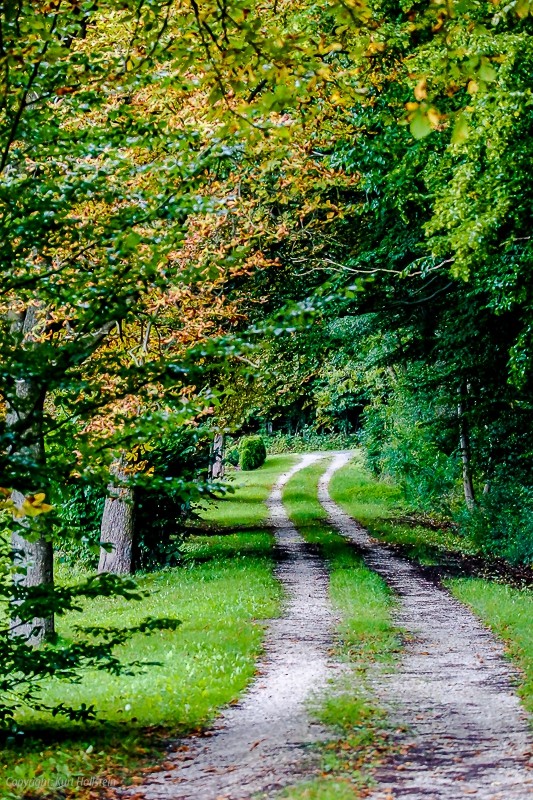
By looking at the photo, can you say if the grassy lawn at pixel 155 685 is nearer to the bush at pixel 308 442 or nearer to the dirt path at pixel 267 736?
the dirt path at pixel 267 736

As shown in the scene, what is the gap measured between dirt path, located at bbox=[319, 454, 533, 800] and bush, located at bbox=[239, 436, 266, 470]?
3941 cm

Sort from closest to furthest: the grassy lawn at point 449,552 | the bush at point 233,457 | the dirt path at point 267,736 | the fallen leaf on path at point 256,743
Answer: the dirt path at point 267,736 < the fallen leaf on path at point 256,743 < the grassy lawn at point 449,552 < the bush at point 233,457

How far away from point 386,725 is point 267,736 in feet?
3.35

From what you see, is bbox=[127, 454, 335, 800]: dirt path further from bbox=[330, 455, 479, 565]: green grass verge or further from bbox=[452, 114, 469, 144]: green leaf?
bbox=[330, 455, 479, 565]: green grass verge

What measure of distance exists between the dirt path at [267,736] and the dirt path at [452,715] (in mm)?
699

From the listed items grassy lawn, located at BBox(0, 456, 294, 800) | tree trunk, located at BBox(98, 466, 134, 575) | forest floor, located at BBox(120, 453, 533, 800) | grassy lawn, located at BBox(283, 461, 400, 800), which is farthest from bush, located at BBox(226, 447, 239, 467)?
forest floor, located at BBox(120, 453, 533, 800)

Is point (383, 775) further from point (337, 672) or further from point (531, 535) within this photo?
point (531, 535)

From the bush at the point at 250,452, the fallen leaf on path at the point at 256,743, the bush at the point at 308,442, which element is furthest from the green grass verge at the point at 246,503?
the bush at the point at 308,442

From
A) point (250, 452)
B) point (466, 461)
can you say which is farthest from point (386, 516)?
point (250, 452)

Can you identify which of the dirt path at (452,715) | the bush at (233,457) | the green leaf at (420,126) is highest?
→ the green leaf at (420,126)

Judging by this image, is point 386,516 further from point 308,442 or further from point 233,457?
point 308,442

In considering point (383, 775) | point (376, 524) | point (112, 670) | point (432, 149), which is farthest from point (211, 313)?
point (376, 524)

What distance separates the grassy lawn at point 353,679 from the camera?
6.07 metres

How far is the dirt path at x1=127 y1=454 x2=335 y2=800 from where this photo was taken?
245 inches
